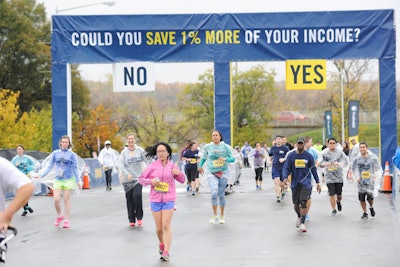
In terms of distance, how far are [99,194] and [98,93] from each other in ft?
290

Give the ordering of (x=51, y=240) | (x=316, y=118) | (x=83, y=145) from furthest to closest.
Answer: (x=316, y=118) → (x=83, y=145) → (x=51, y=240)

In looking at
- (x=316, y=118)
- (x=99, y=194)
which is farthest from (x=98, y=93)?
(x=99, y=194)

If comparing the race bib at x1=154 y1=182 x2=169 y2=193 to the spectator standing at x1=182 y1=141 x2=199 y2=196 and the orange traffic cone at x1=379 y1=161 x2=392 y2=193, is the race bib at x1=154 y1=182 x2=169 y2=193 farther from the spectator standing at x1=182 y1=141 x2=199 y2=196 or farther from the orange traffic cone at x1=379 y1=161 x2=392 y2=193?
the orange traffic cone at x1=379 y1=161 x2=392 y2=193

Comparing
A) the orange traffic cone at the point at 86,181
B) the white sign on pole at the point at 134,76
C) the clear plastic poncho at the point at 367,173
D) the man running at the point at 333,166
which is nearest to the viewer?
the clear plastic poncho at the point at 367,173

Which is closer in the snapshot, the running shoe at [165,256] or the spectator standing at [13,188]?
the spectator standing at [13,188]

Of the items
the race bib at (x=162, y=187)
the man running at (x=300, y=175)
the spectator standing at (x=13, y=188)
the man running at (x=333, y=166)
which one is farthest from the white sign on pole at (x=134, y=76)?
the spectator standing at (x=13, y=188)

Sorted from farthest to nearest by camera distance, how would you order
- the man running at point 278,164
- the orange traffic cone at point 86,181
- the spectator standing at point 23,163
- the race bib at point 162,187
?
the orange traffic cone at point 86,181, the man running at point 278,164, the spectator standing at point 23,163, the race bib at point 162,187

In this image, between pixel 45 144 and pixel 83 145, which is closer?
pixel 45 144

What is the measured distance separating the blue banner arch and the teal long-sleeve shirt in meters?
8.46

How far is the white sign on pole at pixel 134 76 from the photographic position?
84.3 feet

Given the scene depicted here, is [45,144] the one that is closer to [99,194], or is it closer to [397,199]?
[99,194]

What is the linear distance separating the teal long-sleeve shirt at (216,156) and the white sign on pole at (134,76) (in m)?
8.56

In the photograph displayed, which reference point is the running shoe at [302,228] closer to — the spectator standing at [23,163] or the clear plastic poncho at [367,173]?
the clear plastic poncho at [367,173]

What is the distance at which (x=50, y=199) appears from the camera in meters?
25.5
